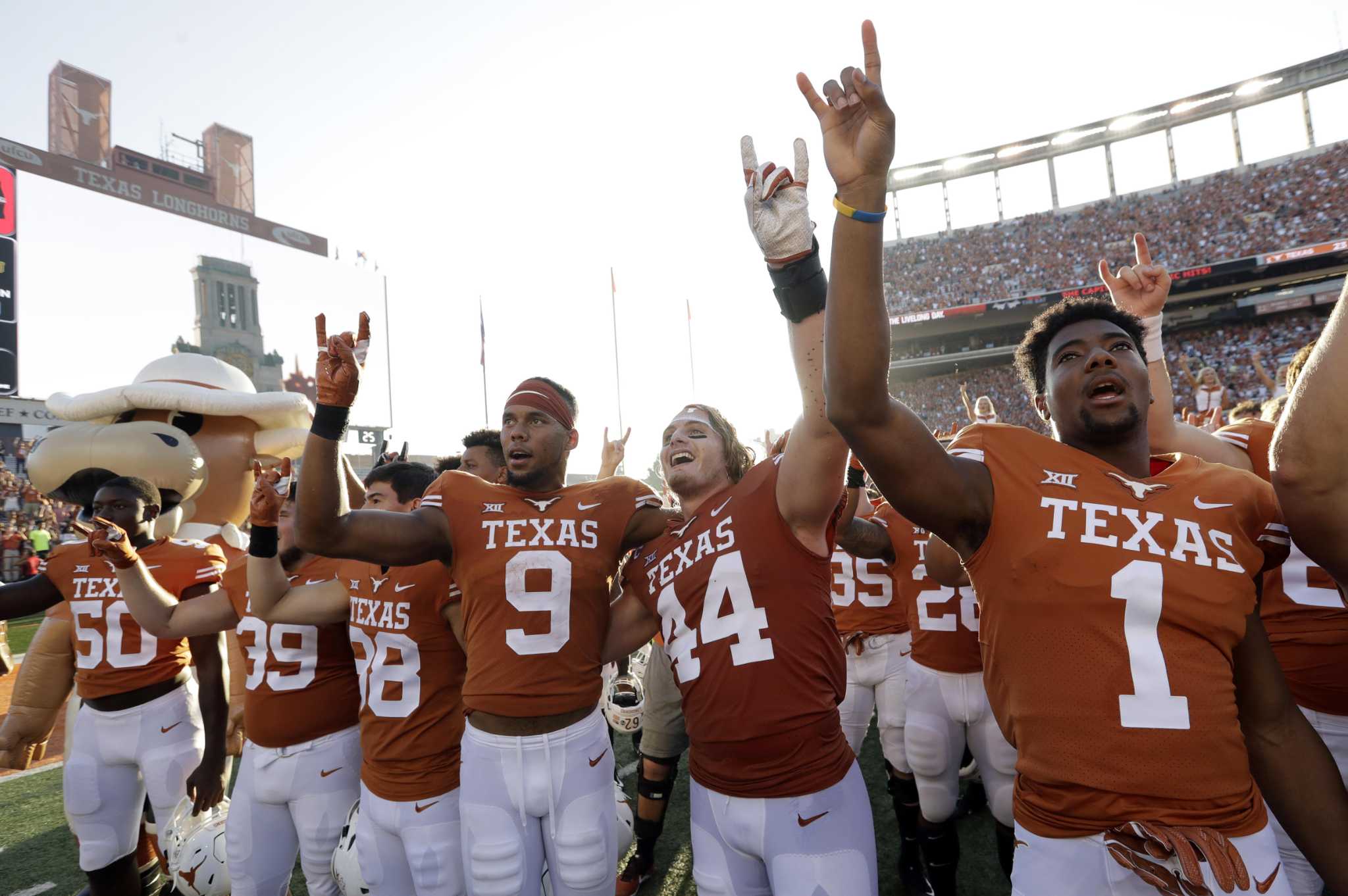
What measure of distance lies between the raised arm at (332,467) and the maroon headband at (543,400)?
2.32ft

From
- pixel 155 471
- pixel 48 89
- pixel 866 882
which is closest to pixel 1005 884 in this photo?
pixel 866 882

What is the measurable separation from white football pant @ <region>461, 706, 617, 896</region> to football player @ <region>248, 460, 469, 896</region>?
0.16m

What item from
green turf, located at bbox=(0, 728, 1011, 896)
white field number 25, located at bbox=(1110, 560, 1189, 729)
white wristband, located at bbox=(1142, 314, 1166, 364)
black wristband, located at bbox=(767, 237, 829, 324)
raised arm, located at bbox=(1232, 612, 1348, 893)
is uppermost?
black wristband, located at bbox=(767, 237, 829, 324)

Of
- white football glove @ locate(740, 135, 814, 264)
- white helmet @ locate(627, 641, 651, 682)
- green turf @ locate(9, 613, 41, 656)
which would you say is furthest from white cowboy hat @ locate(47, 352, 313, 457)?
green turf @ locate(9, 613, 41, 656)

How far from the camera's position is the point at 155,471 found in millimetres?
5469

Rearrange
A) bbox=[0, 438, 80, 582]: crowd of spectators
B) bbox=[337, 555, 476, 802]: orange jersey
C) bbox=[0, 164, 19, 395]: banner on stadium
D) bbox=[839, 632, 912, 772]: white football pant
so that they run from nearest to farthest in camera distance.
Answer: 1. bbox=[337, 555, 476, 802]: orange jersey
2. bbox=[839, 632, 912, 772]: white football pant
3. bbox=[0, 164, 19, 395]: banner on stadium
4. bbox=[0, 438, 80, 582]: crowd of spectators

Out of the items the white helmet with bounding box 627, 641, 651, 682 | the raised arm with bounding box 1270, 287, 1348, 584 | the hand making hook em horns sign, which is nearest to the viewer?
the raised arm with bounding box 1270, 287, 1348, 584

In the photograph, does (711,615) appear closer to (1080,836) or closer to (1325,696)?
(1080,836)

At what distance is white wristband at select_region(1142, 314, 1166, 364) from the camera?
8.33 ft

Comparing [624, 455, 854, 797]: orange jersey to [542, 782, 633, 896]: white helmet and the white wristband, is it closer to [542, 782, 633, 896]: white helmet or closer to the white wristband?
[542, 782, 633, 896]: white helmet

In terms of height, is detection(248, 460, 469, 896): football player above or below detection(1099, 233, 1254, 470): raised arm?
below

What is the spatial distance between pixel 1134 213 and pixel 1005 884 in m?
34.4

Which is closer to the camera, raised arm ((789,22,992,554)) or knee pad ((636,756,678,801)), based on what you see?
raised arm ((789,22,992,554))

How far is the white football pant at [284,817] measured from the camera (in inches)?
121
